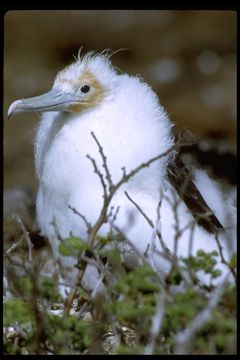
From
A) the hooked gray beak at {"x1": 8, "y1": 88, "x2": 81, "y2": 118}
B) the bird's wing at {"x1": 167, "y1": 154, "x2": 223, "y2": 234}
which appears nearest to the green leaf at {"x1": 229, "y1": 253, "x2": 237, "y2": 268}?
the bird's wing at {"x1": 167, "y1": 154, "x2": 223, "y2": 234}

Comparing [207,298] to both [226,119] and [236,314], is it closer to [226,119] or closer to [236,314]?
[236,314]

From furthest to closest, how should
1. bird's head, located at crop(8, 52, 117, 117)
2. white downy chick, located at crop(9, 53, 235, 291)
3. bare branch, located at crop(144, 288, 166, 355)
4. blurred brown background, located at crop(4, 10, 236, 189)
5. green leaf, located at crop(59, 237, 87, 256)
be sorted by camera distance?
blurred brown background, located at crop(4, 10, 236, 189) < bird's head, located at crop(8, 52, 117, 117) < white downy chick, located at crop(9, 53, 235, 291) < green leaf, located at crop(59, 237, 87, 256) < bare branch, located at crop(144, 288, 166, 355)

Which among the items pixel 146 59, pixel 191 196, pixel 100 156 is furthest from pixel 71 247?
pixel 146 59

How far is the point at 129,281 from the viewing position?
228 centimetres

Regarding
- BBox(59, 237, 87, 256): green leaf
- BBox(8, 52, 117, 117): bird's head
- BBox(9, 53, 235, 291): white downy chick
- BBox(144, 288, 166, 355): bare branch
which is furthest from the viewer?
BBox(8, 52, 117, 117): bird's head

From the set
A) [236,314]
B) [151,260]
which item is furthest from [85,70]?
[236,314]

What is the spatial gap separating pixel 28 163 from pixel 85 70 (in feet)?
8.54

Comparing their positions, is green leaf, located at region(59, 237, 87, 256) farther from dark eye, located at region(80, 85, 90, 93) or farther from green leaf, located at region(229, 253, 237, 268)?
dark eye, located at region(80, 85, 90, 93)

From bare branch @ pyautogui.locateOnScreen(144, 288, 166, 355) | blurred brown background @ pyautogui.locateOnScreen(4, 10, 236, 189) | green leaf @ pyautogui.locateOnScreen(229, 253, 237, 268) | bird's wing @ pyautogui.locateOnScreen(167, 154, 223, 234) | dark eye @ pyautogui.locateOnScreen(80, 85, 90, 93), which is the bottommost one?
bare branch @ pyautogui.locateOnScreen(144, 288, 166, 355)

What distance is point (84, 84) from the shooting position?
3398 millimetres

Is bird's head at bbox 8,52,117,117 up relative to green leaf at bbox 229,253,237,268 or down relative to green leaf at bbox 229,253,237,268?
up

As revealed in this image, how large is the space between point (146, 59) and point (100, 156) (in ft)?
7.55

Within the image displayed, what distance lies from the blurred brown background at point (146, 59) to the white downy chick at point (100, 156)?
57.2 inches

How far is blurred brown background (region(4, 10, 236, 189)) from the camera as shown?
16.5 feet
